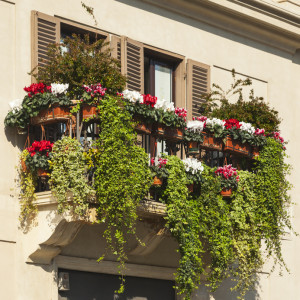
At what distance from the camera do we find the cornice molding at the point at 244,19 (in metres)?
19.8

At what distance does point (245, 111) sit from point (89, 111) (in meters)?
3.79

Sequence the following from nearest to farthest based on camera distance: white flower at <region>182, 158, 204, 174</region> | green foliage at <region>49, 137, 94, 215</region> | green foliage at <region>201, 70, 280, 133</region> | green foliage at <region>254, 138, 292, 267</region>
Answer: green foliage at <region>49, 137, 94, 215</region>, white flower at <region>182, 158, 204, 174</region>, green foliage at <region>254, 138, 292, 267</region>, green foliage at <region>201, 70, 280, 133</region>

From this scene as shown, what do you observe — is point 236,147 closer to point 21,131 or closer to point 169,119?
point 169,119

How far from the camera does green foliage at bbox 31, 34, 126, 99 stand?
54.7 ft

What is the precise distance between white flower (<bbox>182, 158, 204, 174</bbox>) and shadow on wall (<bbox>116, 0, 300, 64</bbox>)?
3.18 metres

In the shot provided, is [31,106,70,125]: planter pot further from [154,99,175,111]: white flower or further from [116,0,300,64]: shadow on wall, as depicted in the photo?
[116,0,300,64]: shadow on wall

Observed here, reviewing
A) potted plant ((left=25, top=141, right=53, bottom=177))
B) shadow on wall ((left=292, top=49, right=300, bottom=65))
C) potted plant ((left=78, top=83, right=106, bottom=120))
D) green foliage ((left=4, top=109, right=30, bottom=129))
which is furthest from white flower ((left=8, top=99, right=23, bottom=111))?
shadow on wall ((left=292, top=49, right=300, bottom=65))

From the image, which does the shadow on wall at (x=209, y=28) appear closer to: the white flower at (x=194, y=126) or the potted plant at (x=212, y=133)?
the potted plant at (x=212, y=133)

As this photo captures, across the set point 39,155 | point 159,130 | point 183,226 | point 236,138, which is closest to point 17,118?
point 39,155

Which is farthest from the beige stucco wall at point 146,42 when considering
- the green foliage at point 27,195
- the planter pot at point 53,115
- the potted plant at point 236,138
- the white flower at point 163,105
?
the white flower at point 163,105

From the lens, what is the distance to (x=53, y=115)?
16.3m

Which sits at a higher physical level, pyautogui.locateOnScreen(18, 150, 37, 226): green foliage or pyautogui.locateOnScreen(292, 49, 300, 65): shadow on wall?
pyautogui.locateOnScreen(292, 49, 300, 65): shadow on wall

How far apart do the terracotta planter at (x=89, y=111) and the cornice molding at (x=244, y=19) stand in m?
3.44

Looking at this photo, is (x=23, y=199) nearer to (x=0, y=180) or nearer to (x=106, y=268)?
(x=0, y=180)
